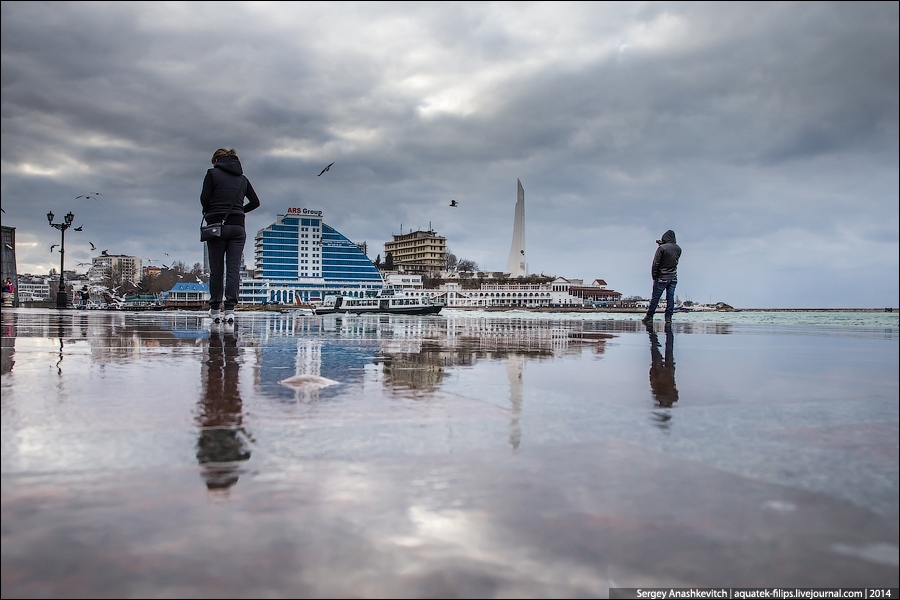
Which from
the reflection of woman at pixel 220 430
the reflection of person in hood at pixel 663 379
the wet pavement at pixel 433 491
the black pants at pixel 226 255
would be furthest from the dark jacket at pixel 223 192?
the reflection of person in hood at pixel 663 379

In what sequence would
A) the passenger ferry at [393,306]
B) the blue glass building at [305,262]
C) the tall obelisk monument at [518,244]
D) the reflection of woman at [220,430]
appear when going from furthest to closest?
the tall obelisk monument at [518,244] < the blue glass building at [305,262] < the passenger ferry at [393,306] < the reflection of woman at [220,430]

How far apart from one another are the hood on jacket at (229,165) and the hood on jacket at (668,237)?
8.12 meters

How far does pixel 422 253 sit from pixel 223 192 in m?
160

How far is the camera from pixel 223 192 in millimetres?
6547

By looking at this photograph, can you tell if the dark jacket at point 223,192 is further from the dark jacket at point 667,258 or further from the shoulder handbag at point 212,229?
the dark jacket at point 667,258

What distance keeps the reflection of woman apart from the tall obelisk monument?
150395mm

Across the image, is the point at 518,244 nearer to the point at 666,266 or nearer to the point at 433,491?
the point at 666,266

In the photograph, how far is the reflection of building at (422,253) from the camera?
16338 centimetres

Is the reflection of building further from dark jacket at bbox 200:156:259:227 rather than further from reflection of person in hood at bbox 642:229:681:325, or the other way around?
dark jacket at bbox 200:156:259:227

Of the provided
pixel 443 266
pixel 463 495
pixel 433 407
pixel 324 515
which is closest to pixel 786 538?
pixel 463 495

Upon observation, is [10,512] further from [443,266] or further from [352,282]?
[443,266]

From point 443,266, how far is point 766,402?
538 feet

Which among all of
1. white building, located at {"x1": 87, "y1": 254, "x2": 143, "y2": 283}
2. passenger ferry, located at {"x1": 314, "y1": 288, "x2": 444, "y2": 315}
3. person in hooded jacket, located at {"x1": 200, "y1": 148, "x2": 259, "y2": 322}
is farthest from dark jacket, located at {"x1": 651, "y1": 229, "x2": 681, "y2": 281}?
white building, located at {"x1": 87, "y1": 254, "x2": 143, "y2": 283}

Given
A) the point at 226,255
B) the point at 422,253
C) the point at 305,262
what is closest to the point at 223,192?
the point at 226,255
